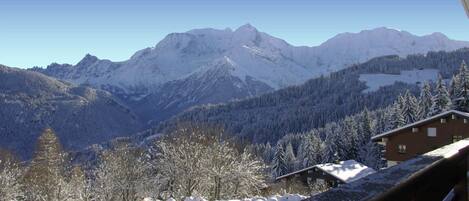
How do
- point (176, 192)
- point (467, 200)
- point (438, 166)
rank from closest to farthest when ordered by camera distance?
point (438, 166)
point (467, 200)
point (176, 192)

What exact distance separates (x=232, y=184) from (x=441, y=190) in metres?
34.8

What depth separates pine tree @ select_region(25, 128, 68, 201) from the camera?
128 feet

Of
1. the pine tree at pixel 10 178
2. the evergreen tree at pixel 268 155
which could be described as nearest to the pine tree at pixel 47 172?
the pine tree at pixel 10 178

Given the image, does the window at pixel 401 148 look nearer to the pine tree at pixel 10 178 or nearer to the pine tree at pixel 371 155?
the pine tree at pixel 371 155

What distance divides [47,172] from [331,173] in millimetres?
20161

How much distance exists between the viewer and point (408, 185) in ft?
7.70

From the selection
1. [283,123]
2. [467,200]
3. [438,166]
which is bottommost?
[283,123]

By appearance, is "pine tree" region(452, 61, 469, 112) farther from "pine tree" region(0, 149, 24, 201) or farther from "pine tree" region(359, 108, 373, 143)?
"pine tree" region(0, 149, 24, 201)

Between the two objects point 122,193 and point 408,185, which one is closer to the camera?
point 408,185

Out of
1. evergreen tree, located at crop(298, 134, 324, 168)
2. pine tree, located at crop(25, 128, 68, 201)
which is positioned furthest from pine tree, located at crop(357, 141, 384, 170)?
pine tree, located at crop(25, 128, 68, 201)

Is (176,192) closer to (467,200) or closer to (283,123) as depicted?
(467,200)

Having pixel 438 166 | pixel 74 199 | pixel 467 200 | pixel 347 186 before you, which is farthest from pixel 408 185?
pixel 74 199

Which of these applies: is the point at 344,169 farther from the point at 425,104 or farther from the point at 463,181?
the point at 463,181

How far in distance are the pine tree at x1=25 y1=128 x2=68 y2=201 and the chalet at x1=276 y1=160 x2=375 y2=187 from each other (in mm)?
19726
